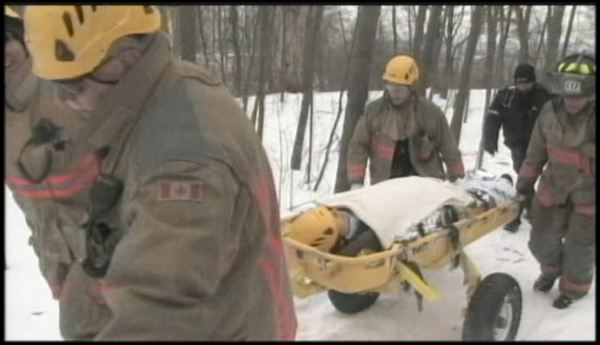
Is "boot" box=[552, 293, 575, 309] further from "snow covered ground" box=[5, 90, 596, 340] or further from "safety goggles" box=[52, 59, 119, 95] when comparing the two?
"safety goggles" box=[52, 59, 119, 95]

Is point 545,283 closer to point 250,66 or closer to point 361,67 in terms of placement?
point 361,67

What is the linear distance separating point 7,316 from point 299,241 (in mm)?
2145

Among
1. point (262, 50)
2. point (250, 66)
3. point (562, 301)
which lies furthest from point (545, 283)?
point (250, 66)

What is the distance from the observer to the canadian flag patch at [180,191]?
4.68 feet

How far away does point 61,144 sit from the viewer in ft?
6.91

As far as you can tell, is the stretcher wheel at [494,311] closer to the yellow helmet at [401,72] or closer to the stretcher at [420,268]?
the stretcher at [420,268]

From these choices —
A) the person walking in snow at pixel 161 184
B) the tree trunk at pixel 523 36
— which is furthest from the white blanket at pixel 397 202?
the tree trunk at pixel 523 36

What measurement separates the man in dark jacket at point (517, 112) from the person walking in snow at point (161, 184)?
5.76m

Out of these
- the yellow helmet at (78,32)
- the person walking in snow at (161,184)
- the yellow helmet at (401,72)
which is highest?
the yellow helmet at (78,32)

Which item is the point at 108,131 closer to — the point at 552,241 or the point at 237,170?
the point at 237,170

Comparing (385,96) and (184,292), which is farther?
(385,96)

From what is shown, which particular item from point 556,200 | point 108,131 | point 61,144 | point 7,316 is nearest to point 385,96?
point 556,200

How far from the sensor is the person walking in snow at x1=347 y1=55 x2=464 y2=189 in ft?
19.3

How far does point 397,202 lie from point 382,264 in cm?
62
